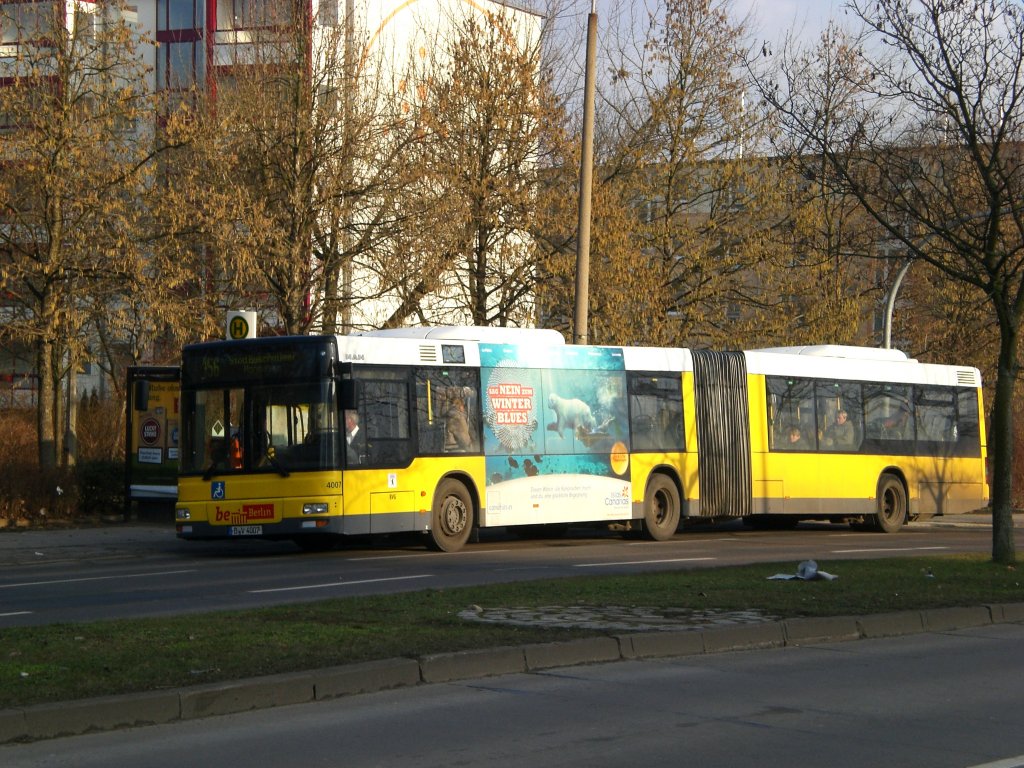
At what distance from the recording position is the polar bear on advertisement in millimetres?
22766

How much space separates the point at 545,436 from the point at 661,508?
3086 millimetres

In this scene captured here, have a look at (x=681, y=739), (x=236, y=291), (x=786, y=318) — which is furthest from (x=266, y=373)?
(x=786, y=318)

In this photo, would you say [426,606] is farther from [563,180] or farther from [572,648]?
[563,180]

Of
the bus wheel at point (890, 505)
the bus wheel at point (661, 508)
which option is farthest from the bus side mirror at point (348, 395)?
the bus wheel at point (890, 505)

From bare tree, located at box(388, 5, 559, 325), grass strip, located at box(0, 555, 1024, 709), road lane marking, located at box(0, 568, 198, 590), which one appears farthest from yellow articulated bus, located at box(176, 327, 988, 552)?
bare tree, located at box(388, 5, 559, 325)

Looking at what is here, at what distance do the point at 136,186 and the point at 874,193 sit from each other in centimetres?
1346

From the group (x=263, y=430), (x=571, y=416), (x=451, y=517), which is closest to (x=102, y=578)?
(x=263, y=430)

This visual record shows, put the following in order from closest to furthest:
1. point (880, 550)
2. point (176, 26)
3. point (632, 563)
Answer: point (632, 563)
point (880, 550)
point (176, 26)

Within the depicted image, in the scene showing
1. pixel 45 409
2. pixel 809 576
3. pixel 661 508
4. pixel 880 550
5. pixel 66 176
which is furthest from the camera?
pixel 45 409

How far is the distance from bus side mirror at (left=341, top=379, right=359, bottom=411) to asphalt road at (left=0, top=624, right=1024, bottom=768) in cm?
1003

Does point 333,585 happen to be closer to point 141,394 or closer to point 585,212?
point 141,394

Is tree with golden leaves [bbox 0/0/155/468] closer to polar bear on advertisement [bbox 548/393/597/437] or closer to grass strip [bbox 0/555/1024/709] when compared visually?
polar bear on advertisement [bbox 548/393/597/437]

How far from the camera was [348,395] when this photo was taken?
19.5m

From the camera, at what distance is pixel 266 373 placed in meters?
20.0
